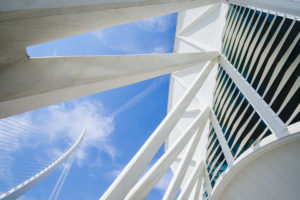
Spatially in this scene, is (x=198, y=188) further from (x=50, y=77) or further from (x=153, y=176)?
(x=50, y=77)

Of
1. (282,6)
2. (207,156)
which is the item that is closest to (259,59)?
(282,6)

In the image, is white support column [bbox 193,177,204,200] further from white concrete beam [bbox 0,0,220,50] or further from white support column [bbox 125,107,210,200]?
white concrete beam [bbox 0,0,220,50]

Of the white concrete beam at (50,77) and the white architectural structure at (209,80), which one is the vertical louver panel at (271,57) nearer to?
the white architectural structure at (209,80)

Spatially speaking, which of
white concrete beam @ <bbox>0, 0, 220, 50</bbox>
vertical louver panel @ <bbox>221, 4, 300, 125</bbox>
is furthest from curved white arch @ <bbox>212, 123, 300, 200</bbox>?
white concrete beam @ <bbox>0, 0, 220, 50</bbox>

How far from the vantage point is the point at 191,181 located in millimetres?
15820

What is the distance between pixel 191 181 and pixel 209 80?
1004 centimetres

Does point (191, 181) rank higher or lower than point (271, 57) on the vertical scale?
lower

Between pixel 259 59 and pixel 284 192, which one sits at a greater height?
pixel 259 59

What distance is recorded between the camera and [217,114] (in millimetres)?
14070

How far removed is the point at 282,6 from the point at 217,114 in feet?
28.9

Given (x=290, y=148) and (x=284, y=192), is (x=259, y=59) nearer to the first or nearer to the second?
(x=290, y=148)

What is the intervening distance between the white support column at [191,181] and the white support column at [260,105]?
1020cm

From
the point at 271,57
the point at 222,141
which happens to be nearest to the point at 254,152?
the point at 222,141

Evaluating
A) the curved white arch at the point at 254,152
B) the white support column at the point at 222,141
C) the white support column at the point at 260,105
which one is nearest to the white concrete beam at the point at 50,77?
the white support column at the point at 260,105
